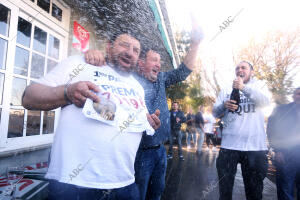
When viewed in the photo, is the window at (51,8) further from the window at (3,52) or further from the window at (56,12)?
the window at (3,52)

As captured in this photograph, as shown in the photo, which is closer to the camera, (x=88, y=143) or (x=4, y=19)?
(x=88, y=143)

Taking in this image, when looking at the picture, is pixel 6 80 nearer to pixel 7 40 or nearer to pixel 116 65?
pixel 7 40

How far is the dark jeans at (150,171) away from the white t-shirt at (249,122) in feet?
2.59

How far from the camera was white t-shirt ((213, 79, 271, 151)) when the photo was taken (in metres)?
1.85

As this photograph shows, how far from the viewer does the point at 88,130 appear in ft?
2.94

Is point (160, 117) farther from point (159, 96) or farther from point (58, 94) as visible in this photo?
point (58, 94)

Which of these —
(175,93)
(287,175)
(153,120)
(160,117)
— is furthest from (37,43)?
(175,93)

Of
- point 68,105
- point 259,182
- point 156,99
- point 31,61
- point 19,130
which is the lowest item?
point 259,182

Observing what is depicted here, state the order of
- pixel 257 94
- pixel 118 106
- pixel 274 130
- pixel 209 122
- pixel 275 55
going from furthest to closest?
1. pixel 209 122
2. pixel 275 55
3. pixel 274 130
4. pixel 257 94
5. pixel 118 106

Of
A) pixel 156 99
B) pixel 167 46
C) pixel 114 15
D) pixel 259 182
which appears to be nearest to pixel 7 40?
pixel 114 15

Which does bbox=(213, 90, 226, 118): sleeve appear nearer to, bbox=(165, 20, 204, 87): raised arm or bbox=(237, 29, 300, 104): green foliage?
bbox=(165, 20, 204, 87): raised arm

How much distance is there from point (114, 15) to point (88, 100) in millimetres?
2231

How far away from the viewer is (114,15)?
8.75ft

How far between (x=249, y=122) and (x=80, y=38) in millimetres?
2999
